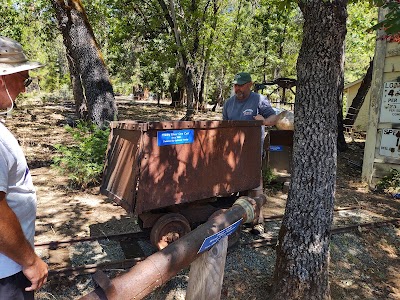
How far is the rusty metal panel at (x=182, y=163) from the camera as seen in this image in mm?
3890

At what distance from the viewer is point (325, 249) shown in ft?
11.7

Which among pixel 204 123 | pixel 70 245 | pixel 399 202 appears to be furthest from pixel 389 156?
pixel 70 245

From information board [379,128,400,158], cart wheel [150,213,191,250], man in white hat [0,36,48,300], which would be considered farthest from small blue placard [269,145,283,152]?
man in white hat [0,36,48,300]

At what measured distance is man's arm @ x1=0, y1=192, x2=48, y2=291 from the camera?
5.44ft

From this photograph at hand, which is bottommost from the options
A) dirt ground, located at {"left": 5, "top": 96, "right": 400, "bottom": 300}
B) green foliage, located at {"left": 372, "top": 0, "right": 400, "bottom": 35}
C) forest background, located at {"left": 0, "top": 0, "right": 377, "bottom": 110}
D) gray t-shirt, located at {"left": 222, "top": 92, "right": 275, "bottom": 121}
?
dirt ground, located at {"left": 5, "top": 96, "right": 400, "bottom": 300}

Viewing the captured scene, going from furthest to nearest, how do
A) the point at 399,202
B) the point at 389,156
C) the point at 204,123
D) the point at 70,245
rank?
the point at 389,156, the point at 399,202, the point at 70,245, the point at 204,123

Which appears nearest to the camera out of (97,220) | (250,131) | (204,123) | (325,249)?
(325,249)

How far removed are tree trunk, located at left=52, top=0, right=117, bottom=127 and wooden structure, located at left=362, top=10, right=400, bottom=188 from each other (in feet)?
21.7

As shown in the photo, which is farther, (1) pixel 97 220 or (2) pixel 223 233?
(1) pixel 97 220

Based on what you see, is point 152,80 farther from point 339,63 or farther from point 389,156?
point 339,63

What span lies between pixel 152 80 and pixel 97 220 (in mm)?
27149

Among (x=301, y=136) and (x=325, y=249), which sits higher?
(x=301, y=136)

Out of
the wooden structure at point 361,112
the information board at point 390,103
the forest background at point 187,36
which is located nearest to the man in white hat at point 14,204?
the forest background at point 187,36

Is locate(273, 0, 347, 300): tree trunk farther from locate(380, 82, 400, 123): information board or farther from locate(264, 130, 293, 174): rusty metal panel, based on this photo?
locate(380, 82, 400, 123): information board
